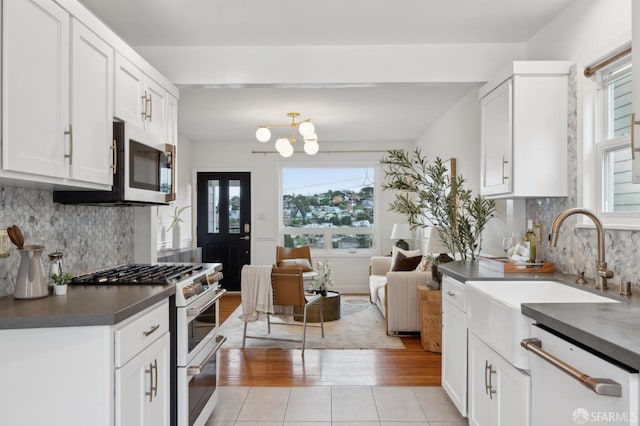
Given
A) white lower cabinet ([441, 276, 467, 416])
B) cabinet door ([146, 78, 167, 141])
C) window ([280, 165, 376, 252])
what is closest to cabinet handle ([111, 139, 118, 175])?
cabinet door ([146, 78, 167, 141])

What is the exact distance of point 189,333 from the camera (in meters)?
2.36

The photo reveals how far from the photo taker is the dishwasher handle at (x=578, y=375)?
117 centimetres

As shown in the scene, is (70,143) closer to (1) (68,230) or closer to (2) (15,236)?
(2) (15,236)

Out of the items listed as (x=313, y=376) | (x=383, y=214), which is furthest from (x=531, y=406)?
(x=383, y=214)

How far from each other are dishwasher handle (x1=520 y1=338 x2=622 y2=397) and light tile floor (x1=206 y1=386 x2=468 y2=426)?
1.38 metres

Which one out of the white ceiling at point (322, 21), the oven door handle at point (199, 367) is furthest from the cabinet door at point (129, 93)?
the oven door handle at point (199, 367)

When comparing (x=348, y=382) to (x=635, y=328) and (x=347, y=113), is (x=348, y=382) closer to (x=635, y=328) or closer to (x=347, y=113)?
(x=635, y=328)

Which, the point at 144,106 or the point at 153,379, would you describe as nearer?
the point at 153,379

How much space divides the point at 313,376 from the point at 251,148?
4768 millimetres

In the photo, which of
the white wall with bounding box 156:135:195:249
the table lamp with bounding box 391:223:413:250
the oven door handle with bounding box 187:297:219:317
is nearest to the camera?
the oven door handle with bounding box 187:297:219:317

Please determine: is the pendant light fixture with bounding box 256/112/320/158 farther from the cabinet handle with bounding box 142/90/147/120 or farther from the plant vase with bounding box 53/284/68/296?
the plant vase with bounding box 53/284/68/296

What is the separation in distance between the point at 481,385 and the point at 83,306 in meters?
1.86

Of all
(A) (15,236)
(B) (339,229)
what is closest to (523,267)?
(A) (15,236)

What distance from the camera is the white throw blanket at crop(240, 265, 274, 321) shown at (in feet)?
13.6
